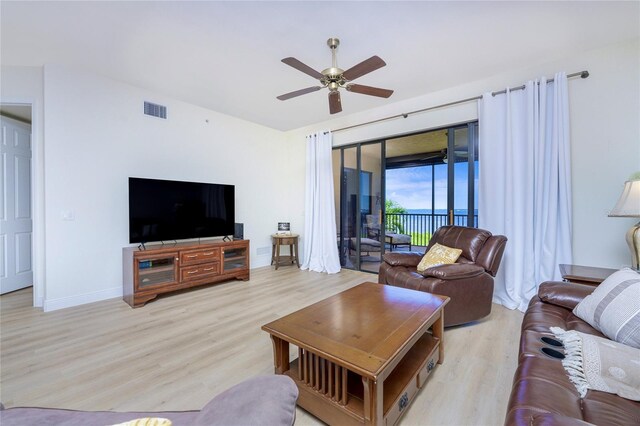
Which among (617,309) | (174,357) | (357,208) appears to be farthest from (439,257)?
(174,357)

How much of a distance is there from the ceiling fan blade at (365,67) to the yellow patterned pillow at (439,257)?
75.1 inches

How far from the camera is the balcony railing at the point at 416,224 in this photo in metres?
4.57

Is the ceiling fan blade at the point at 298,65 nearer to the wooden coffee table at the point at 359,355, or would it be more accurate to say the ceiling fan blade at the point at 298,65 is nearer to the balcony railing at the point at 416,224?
the wooden coffee table at the point at 359,355

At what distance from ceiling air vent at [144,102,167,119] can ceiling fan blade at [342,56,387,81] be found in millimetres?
2751

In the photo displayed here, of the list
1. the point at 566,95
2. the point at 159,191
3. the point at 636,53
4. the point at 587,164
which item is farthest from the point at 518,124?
the point at 159,191

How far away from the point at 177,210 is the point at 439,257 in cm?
327

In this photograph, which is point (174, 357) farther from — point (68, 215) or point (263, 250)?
point (263, 250)

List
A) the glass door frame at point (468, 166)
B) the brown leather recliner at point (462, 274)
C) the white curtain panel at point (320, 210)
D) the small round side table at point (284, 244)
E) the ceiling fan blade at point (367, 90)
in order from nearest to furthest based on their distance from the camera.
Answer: the brown leather recliner at point (462, 274) → the ceiling fan blade at point (367, 90) → the glass door frame at point (468, 166) → the white curtain panel at point (320, 210) → the small round side table at point (284, 244)

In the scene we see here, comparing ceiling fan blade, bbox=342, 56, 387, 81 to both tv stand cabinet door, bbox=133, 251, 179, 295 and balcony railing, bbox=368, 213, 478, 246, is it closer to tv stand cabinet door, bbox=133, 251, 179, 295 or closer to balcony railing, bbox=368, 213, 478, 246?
balcony railing, bbox=368, 213, 478, 246

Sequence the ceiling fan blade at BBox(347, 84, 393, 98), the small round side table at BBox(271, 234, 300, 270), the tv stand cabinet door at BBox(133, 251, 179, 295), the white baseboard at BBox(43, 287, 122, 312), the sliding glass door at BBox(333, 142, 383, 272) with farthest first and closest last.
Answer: the small round side table at BBox(271, 234, 300, 270), the sliding glass door at BBox(333, 142, 383, 272), the tv stand cabinet door at BBox(133, 251, 179, 295), the white baseboard at BBox(43, 287, 122, 312), the ceiling fan blade at BBox(347, 84, 393, 98)

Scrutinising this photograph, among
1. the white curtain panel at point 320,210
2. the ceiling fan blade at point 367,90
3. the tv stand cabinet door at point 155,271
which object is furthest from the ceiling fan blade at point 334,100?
the tv stand cabinet door at point 155,271

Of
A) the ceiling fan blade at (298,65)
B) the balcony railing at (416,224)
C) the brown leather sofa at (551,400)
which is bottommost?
the brown leather sofa at (551,400)

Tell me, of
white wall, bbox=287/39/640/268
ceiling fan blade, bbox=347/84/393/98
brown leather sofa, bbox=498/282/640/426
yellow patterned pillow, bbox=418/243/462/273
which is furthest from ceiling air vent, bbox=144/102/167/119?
white wall, bbox=287/39/640/268

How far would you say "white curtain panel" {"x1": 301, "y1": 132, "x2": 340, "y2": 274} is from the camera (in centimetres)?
474
